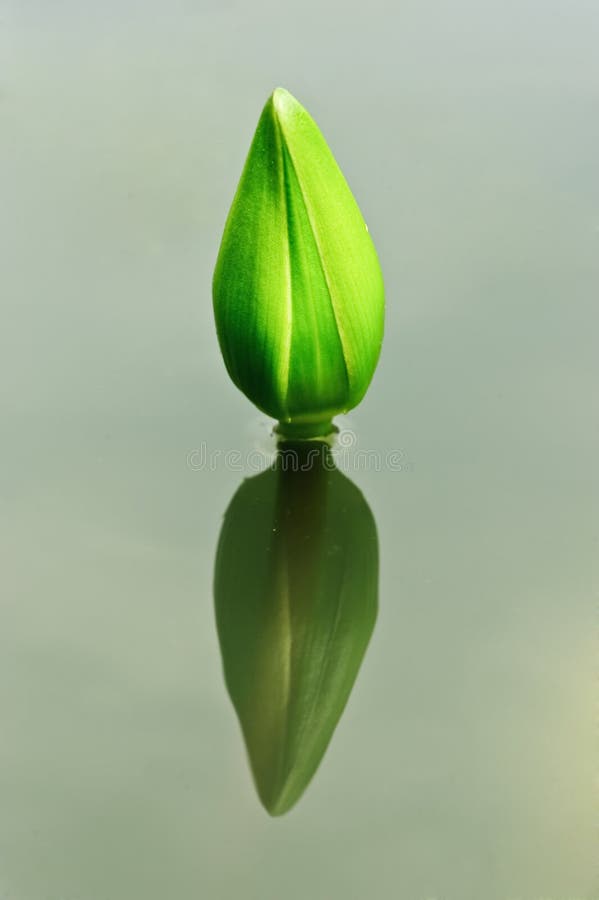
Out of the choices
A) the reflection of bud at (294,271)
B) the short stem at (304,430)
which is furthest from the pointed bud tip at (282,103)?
the short stem at (304,430)

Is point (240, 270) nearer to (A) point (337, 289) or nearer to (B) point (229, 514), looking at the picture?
(A) point (337, 289)

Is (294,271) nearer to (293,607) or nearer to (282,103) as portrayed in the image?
(282,103)

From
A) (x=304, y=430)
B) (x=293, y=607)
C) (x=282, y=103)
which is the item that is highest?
(x=282, y=103)

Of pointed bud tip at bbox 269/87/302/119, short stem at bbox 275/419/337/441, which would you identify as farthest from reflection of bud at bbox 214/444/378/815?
pointed bud tip at bbox 269/87/302/119

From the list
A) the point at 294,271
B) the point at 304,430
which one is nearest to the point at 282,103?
the point at 294,271

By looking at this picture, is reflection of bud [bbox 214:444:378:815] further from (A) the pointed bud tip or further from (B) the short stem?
(A) the pointed bud tip

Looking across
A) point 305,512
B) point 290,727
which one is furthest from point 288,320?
point 290,727
